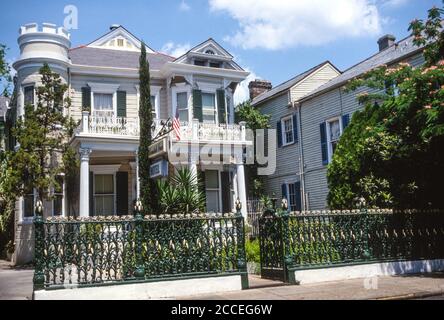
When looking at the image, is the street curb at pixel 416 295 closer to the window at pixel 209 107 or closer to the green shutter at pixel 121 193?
the green shutter at pixel 121 193

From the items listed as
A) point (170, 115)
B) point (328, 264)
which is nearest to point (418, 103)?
point (328, 264)

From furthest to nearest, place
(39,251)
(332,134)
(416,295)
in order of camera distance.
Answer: (332,134) < (416,295) < (39,251)

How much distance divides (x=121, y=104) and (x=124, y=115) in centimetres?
54

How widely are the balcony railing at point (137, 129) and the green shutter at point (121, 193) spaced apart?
8.99 ft

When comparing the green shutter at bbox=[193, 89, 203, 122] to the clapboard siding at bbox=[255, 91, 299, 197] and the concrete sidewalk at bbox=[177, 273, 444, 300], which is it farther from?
the concrete sidewalk at bbox=[177, 273, 444, 300]

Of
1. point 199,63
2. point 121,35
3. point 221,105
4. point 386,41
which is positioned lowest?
point 221,105

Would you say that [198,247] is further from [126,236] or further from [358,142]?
[358,142]

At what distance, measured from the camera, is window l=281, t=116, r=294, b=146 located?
23.6 metres

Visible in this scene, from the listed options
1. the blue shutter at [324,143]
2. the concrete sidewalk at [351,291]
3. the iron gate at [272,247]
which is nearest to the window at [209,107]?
the blue shutter at [324,143]

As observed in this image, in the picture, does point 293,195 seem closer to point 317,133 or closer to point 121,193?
point 317,133

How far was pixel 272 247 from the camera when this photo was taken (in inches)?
415

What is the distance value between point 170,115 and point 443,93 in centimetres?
1310

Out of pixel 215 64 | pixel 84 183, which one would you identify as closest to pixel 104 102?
pixel 84 183

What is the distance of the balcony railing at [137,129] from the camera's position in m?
17.6
